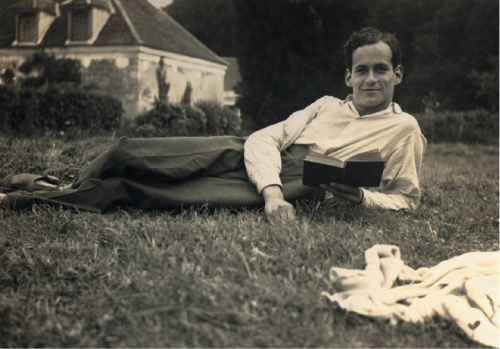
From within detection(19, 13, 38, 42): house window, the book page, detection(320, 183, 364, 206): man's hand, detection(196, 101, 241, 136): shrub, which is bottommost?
detection(196, 101, 241, 136): shrub

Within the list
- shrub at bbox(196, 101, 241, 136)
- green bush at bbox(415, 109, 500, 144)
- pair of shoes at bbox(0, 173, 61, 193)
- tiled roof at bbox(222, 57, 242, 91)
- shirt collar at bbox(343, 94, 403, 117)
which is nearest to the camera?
shirt collar at bbox(343, 94, 403, 117)

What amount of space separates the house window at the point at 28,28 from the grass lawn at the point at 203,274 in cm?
569

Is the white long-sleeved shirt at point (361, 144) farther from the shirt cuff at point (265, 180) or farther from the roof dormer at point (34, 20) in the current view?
the roof dormer at point (34, 20)

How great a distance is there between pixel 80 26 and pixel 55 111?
2671mm

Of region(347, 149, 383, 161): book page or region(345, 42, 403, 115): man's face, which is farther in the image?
region(345, 42, 403, 115): man's face

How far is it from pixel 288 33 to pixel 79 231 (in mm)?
11644

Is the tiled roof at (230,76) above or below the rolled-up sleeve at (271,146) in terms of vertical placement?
above

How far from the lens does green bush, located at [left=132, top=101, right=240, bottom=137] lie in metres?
13.0

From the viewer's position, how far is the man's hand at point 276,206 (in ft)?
9.23

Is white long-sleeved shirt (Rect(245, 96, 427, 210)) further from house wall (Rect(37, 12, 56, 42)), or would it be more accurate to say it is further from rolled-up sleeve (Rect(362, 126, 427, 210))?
house wall (Rect(37, 12, 56, 42))

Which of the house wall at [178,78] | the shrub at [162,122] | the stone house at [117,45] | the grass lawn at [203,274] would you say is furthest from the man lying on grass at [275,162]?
the house wall at [178,78]

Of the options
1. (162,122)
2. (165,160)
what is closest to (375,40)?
(165,160)

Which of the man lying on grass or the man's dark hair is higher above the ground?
the man's dark hair

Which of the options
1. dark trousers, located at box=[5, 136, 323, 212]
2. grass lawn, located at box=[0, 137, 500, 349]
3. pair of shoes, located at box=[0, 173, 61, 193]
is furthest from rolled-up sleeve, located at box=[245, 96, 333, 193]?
pair of shoes, located at box=[0, 173, 61, 193]
